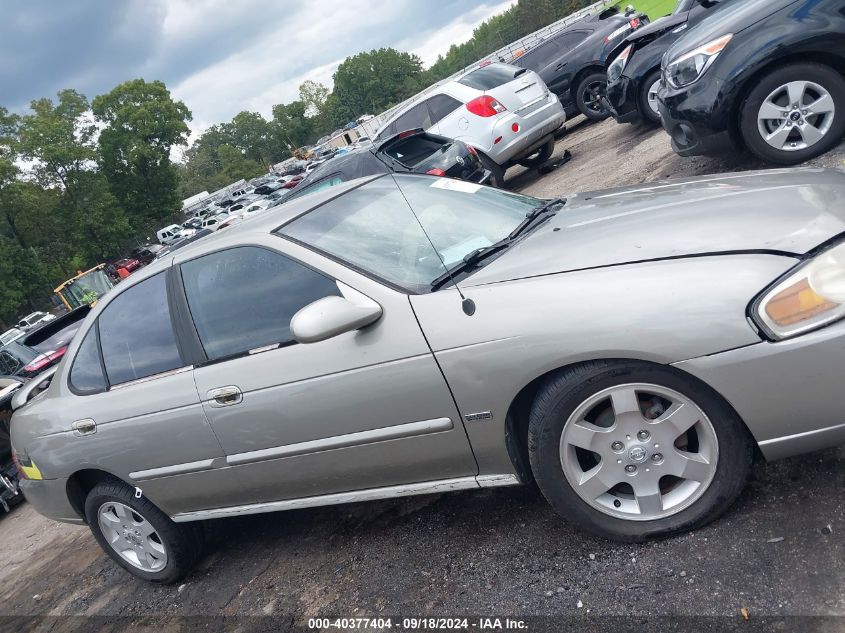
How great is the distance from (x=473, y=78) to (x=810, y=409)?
9.71 meters

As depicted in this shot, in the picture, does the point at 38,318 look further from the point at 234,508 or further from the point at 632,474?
the point at 632,474

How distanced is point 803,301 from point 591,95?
36.7 feet

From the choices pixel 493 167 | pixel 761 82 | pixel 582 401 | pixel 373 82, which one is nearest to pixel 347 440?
pixel 582 401

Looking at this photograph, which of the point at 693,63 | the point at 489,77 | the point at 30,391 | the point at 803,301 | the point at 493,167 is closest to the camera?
the point at 803,301

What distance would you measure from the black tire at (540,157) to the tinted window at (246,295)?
8703 millimetres

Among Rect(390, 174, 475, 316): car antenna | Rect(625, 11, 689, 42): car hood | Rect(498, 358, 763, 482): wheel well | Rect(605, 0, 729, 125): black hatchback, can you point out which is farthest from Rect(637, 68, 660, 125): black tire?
Rect(498, 358, 763, 482): wheel well

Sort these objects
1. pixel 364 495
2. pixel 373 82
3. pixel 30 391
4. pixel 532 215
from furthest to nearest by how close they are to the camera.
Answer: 1. pixel 373 82
2. pixel 30 391
3. pixel 532 215
4. pixel 364 495

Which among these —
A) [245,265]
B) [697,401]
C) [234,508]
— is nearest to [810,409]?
[697,401]

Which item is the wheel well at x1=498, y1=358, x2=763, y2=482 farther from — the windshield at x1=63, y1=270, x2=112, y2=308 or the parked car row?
the windshield at x1=63, y1=270, x2=112, y2=308

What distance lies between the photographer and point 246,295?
3.22 m

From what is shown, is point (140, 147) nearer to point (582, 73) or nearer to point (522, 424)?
point (582, 73)

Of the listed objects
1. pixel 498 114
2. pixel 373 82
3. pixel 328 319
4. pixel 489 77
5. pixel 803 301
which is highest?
pixel 373 82

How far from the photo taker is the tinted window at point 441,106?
10.9 metres

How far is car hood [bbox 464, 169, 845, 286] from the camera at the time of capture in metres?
2.43
